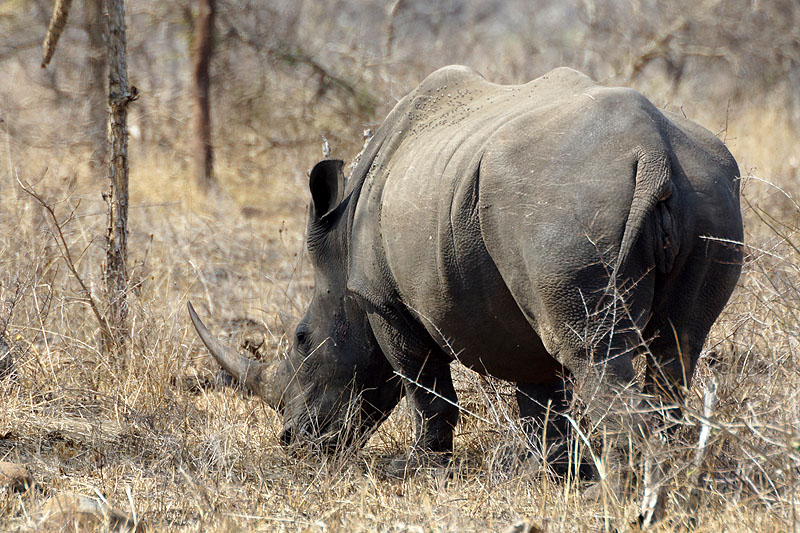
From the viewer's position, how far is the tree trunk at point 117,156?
242 inches

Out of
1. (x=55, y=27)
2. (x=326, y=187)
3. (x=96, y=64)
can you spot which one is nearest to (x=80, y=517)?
(x=326, y=187)

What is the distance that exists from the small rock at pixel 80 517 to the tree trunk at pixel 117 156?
2.68 metres

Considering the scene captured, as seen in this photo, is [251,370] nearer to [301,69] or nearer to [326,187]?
[326,187]

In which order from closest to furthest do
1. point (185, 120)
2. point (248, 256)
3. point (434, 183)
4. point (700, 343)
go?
1. point (700, 343)
2. point (434, 183)
3. point (248, 256)
4. point (185, 120)

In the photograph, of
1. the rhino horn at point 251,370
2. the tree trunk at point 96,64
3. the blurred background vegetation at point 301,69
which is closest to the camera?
the rhino horn at point 251,370

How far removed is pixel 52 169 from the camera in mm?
10375

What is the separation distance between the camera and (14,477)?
386 cm

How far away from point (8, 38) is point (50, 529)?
12.6 m

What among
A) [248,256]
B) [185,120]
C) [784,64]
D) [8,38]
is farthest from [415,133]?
[784,64]

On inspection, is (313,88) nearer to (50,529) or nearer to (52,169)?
(52,169)

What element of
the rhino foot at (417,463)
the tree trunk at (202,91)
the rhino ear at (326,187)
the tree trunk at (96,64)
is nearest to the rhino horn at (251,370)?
the rhino foot at (417,463)

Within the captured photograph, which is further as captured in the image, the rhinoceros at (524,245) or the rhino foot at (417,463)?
the rhino foot at (417,463)

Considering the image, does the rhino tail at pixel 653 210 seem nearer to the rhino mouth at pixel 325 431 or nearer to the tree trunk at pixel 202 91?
the rhino mouth at pixel 325 431

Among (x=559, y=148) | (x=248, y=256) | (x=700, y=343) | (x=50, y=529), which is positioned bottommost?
(x=248, y=256)
